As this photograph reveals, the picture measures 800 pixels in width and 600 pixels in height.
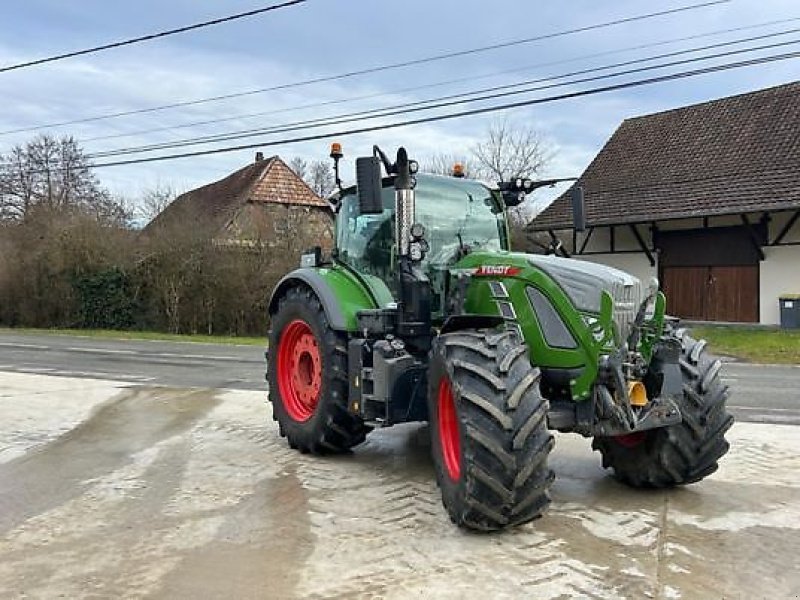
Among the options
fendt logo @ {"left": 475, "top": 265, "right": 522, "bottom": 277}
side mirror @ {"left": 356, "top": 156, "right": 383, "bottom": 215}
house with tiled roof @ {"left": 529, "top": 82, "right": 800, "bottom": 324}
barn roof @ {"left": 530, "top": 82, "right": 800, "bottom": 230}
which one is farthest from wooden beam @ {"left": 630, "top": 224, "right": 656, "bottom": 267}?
side mirror @ {"left": 356, "top": 156, "right": 383, "bottom": 215}

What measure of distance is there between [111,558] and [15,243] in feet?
96.7

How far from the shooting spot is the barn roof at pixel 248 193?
29375mm

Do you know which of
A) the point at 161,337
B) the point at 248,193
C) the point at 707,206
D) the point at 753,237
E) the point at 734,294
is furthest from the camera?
the point at 248,193

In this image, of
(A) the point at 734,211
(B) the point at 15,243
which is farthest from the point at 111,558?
(B) the point at 15,243

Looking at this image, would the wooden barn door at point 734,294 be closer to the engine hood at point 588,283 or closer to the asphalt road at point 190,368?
the asphalt road at point 190,368

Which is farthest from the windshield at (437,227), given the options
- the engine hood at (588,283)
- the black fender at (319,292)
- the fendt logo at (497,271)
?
the engine hood at (588,283)

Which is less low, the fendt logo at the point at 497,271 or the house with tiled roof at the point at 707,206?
the house with tiled roof at the point at 707,206

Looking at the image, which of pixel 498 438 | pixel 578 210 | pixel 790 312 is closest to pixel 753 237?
pixel 790 312

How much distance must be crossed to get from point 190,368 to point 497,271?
10.5 m

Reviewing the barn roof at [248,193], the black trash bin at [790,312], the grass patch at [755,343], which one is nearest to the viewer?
the grass patch at [755,343]

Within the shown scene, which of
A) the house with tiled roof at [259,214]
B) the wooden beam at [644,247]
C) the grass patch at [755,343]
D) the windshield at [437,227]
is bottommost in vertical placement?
the grass patch at [755,343]

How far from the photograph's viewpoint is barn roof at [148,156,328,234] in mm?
29375

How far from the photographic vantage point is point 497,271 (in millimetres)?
5375

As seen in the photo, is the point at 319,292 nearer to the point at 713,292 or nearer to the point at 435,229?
the point at 435,229
